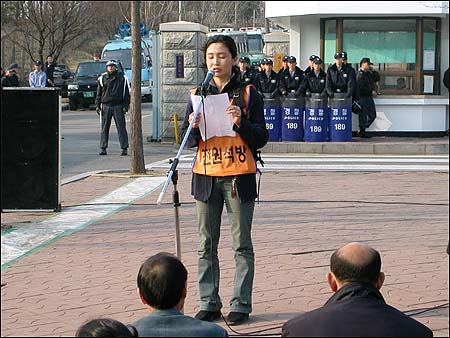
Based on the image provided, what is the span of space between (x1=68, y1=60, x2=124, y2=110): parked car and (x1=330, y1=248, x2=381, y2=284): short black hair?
102ft

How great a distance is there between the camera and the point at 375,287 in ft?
13.6

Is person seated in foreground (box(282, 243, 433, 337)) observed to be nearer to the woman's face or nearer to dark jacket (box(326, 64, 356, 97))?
the woman's face

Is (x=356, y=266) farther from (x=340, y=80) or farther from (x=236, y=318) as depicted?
(x=340, y=80)

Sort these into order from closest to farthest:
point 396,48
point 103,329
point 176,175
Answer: point 103,329
point 176,175
point 396,48

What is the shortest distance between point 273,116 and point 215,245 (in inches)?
537

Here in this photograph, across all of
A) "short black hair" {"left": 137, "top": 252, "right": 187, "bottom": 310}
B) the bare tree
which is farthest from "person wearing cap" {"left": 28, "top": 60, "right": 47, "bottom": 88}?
"short black hair" {"left": 137, "top": 252, "right": 187, "bottom": 310}

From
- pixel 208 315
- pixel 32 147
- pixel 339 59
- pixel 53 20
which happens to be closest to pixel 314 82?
pixel 339 59

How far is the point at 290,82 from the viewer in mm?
19641

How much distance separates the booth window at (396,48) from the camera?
20672 mm

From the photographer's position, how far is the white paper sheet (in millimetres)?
6082

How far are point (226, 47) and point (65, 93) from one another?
35.6 meters

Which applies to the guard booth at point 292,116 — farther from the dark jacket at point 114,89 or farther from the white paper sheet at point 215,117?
the white paper sheet at point 215,117

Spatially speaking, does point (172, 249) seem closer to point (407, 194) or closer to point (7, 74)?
point (407, 194)

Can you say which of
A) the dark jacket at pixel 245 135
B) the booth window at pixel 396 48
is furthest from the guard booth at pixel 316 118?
the dark jacket at pixel 245 135
